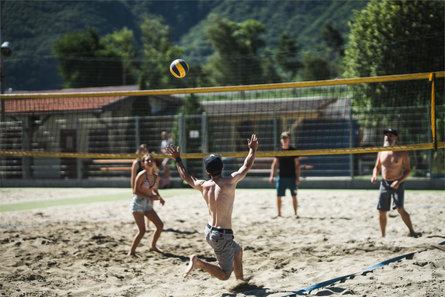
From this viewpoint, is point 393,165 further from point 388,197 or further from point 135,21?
point 135,21

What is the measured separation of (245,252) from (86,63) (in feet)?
184

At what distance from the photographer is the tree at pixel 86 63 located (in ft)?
182

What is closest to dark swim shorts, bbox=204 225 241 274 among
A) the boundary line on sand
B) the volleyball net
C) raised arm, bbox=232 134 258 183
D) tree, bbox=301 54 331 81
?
raised arm, bbox=232 134 258 183

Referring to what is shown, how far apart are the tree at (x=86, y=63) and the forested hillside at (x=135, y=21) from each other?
44.1 m

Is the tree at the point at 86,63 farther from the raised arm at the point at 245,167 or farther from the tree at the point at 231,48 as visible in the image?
the raised arm at the point at 245,167

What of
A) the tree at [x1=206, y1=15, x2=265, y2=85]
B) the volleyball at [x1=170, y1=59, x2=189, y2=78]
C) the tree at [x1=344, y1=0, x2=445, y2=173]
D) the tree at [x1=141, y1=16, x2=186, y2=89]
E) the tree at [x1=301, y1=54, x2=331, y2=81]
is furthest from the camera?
the tree at [x1=141, y1=16, x2=186, y2=89]

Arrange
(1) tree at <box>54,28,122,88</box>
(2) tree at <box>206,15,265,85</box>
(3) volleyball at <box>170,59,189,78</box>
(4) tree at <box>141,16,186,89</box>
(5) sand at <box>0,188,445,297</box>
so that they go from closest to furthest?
(5) sand at <box>0,188,445,297</box>, (3) volleyball at <box>170,59,189,78</box>, (1) tree at <box>54,28,122,88</box>, (2) tree at <box>206,15,265,85</box>, (4) tree at <box>141,16,186,89</box>

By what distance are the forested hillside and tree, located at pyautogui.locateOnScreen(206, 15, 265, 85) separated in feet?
122

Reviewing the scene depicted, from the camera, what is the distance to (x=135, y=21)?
4225 inches

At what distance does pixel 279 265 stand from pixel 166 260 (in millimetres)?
1591

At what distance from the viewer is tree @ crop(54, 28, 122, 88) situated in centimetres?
5556

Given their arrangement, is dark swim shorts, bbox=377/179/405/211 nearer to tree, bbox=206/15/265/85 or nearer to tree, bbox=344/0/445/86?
tree, bbox=344/0/445/86

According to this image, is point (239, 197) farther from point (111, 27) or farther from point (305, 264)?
point (111, 27)

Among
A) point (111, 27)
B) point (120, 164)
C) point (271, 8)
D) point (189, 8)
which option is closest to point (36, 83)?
point (111, 27)
